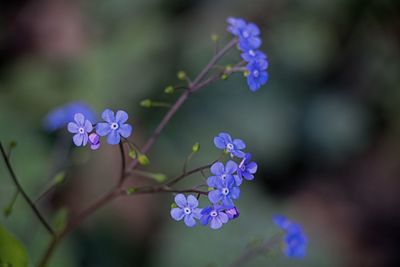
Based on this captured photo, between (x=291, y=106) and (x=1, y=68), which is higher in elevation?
(x=1, y=68)

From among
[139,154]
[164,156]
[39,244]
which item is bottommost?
[164,156]

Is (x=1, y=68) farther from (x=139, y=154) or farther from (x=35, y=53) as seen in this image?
(x=139, y=154)

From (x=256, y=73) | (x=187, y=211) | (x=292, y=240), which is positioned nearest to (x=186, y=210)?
(x=187, y=211)

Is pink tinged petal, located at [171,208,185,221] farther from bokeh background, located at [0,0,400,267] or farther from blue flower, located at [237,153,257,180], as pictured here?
bokeh background, located at [0,0,400,267]

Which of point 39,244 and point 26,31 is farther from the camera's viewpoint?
point 26,31

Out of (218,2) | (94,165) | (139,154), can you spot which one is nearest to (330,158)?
(218,2)

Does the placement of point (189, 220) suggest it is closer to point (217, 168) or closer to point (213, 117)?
point (217, 168)

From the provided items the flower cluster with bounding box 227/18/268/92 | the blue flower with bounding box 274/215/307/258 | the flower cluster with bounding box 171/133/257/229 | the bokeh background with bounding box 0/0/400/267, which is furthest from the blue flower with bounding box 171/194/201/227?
the bokeh background with bounding box 0/0/400/267
